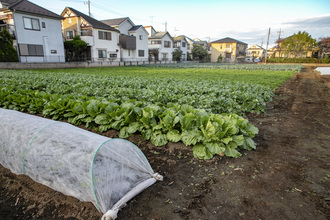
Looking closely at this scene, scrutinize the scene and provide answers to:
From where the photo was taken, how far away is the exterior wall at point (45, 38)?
23172 mm

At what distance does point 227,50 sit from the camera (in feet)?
219

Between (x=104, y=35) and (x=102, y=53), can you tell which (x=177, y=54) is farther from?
(x=102, y=53)

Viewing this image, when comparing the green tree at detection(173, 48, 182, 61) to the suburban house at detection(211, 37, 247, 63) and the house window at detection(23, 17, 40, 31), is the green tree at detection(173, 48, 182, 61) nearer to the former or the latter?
the suburban house at detection(211, 37, 247, 63)

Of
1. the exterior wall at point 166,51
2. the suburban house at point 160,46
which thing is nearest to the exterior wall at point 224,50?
the exterior wall at point 166,51

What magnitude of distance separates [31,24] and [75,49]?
23.4ft

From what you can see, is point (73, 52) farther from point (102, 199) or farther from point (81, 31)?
point (102, 199)

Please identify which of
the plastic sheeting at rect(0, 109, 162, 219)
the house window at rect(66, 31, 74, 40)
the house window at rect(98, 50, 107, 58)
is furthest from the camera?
the house window at rect(98, 50, 107, 58)

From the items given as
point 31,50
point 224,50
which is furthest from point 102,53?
point 224,50

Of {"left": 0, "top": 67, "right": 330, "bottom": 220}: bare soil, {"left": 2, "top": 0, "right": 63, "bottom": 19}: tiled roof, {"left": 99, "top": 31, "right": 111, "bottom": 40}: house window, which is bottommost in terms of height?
{"left": 0, "top": 67, "right": 330, "bottom": 220}: bare soil

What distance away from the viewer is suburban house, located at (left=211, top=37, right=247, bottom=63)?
65.8 meters

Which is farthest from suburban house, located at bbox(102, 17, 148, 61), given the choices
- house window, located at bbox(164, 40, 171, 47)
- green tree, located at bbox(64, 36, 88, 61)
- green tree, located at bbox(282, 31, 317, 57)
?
green tree, located at bbox(282, 31, 317, 57)

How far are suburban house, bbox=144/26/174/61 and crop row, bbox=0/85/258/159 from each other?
43.7 metres

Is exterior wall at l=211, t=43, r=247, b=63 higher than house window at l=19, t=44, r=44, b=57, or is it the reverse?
exterior wall at l=211, t=43, r=247, b=63

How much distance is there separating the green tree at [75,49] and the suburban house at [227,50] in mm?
46112
